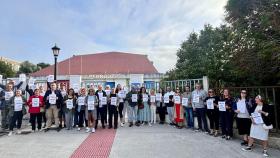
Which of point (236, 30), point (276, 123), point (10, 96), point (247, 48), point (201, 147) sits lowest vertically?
point (201, 147)

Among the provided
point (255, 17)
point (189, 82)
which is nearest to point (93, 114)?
point (189, 82)

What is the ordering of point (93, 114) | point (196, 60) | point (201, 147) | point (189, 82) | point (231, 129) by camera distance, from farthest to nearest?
point (196, 60) < point (189, 82) < point (93, 114) < point (231, 129) < point (201, 147)

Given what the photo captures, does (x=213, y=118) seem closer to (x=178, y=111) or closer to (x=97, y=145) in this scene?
(x=178, y=111)

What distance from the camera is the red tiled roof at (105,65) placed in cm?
3884

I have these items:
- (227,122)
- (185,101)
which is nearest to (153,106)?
(185,101)

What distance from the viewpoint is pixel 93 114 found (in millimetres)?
10445

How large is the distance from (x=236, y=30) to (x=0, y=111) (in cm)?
1009

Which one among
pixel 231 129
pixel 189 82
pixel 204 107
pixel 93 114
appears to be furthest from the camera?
pixel 189 82

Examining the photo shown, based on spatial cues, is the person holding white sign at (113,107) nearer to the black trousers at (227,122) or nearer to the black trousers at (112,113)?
the black trousers at (112,113)

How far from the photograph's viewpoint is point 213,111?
9.29 m

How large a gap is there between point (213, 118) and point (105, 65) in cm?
3253

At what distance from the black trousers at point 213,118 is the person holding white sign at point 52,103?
5779 millimetres

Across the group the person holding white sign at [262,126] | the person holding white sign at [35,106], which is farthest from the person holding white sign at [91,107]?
the person holding white sign at [262,126]

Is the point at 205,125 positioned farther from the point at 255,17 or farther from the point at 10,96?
the point at 10,96
